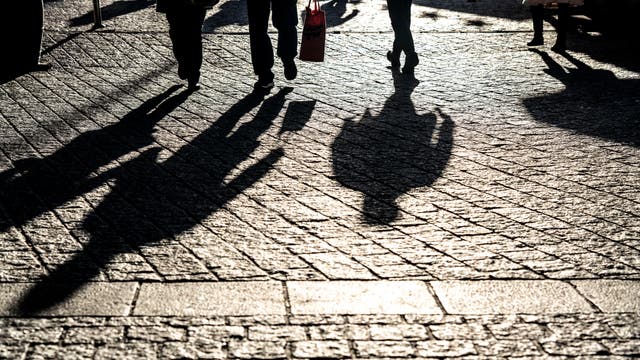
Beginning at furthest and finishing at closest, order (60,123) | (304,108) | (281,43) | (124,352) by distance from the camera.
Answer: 1. (281,43)
2. (304,108)
3. (60,123)
4. (124,352)

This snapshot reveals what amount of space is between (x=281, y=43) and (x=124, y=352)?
227 inches

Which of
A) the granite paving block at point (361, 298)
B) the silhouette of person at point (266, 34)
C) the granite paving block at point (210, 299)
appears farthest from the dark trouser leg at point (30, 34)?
the granite paving block at point (361, 298)

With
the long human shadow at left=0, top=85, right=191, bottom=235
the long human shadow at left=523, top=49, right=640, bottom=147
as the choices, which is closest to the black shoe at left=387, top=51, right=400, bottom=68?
the long human shadow at left=523, top=49, right=640, bottom=147

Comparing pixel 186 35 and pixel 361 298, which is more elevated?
pixel 186 35

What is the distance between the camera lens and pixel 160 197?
569 cm

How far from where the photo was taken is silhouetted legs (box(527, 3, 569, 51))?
10789 mm

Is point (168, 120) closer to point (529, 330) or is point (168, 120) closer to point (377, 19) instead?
point (529, 330)

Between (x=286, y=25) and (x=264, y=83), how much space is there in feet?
2.01

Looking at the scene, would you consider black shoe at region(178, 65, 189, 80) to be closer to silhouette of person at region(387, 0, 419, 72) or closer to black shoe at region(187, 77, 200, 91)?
black shoe at region(187, 77, 200, 91)

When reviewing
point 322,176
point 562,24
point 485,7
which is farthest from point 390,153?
point 485,7

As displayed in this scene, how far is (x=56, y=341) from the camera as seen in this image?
374 centimetres

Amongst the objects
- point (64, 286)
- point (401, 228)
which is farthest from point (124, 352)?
point (401, 228)

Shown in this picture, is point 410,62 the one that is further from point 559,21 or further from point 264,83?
point 559,21

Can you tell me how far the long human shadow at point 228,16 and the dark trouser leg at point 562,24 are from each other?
426cm
